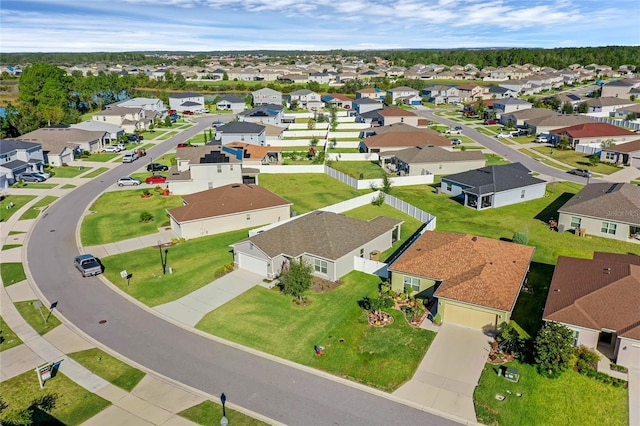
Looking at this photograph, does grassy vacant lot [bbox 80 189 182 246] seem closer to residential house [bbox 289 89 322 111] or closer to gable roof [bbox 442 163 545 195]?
gable roof [bbox 442 163 545 195]

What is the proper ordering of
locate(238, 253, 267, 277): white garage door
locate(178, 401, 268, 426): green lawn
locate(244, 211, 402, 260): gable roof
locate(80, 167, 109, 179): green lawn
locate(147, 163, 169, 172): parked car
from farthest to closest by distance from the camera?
locate(147, 163, 169, 172): parked car
locate(80, 167, 109, 179): green lawn
locate(238, 253, 267, 277): white garage door
locate(244, 211, 402, 260): gable roof
locate(178, 401, 268, 426): green lawn

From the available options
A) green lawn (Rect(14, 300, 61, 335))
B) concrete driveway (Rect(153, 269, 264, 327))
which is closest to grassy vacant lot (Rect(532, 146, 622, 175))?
concrete driveway (Rect(153, 269, 264, 327))

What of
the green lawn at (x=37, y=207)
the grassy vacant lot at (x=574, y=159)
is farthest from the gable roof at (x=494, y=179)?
the green lawn at (x=37, y=207)

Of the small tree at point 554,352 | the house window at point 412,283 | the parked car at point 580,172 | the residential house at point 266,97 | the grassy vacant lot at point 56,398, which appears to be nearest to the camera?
the grassy vacant lot at point 56,398

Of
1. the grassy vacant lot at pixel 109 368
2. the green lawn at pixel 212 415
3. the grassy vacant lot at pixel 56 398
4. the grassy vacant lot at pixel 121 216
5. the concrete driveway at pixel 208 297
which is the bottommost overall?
the green lawn at pixel 212 415

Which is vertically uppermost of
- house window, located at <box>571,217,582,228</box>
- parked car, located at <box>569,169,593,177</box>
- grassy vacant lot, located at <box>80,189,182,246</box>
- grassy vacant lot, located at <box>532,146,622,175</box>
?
grassy vacant lot, located at <box>532,146,622,175</box>

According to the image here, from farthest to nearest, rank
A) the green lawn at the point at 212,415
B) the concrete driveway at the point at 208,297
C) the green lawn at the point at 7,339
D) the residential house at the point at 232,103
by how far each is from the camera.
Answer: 1. the residential house at the point at 232,103
2. the concrete driveway at the point at 208,297
3. the green lawn at the point at 7,339
4. the green lawn at the point at 212,415

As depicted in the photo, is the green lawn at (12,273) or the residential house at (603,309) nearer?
the residential house at (603,309)

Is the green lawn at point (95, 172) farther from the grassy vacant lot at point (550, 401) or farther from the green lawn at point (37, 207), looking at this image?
the grassy vacant lot at point (550, 401)

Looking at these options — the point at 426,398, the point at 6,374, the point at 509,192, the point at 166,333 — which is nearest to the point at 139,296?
the point at 166,333
